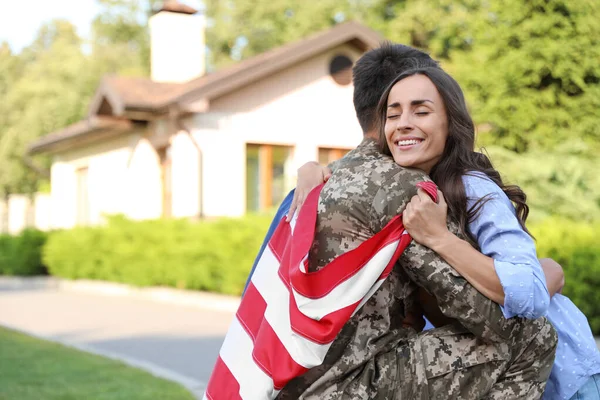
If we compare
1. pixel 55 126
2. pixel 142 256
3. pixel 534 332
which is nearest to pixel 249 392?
pixel 534 332

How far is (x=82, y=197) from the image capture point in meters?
27.6

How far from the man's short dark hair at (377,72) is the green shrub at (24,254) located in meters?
20.6

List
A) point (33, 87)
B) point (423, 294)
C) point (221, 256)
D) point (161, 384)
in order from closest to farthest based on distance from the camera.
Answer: point (423, 294)
point (161, 384)
point (221, 256)
point (33, 87)

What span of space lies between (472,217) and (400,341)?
484 mm

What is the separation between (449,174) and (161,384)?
16.4 feet

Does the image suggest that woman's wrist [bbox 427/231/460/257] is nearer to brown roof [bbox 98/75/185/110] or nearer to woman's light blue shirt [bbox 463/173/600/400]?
woman's light blue shirt [bbox 463/173/600/400]

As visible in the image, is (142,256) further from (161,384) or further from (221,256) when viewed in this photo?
(161,384)

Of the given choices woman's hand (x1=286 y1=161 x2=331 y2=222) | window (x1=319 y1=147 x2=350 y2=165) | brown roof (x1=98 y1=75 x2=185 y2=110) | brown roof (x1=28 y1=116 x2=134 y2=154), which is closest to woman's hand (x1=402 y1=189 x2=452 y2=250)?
woman's hand (x1=286 y1=161 x2=331 y2=222)

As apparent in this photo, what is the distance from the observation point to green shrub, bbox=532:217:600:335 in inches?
392

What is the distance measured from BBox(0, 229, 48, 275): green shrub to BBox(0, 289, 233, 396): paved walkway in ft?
15.7

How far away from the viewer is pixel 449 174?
3146mm

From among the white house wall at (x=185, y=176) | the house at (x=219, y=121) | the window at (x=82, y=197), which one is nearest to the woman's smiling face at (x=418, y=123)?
the house at (x=219, y=121)

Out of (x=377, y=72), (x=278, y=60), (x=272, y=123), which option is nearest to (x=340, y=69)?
(x=278, y=60)

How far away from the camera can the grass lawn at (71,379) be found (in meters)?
7.09
